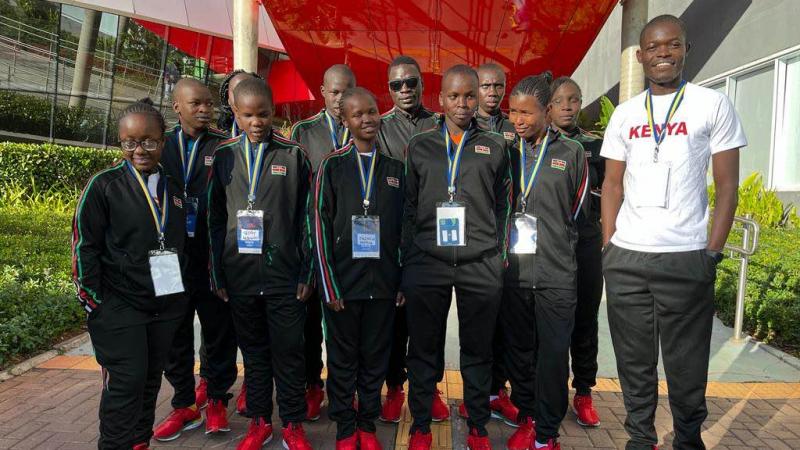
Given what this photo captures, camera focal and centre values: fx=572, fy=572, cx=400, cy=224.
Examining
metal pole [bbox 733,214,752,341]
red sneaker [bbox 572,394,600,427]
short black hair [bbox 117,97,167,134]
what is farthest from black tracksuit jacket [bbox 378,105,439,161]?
metal pole [bbox 733,214,752,341]

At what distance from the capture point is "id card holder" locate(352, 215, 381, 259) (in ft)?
10.4

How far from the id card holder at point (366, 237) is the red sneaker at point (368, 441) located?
40.4 inches

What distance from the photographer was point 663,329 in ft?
8.86

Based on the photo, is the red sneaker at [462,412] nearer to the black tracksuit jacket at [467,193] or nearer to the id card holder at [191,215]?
the black tracksuit jacket at [467,193]

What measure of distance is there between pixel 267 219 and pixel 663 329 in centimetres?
214

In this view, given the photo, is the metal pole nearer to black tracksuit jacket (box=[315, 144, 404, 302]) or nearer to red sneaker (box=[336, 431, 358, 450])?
black tracksuit jacket (box=[315, 144, 404, 302])

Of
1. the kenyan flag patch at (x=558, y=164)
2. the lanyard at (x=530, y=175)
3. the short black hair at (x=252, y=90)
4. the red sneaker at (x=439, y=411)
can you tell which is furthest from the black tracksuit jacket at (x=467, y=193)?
the red sneaker at (x=439, y=411)

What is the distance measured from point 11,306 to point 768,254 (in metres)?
8.25

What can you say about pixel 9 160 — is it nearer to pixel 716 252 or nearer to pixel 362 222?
pixel 362 222

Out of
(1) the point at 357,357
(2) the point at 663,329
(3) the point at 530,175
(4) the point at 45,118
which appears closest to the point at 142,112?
(1) the point at 357,357

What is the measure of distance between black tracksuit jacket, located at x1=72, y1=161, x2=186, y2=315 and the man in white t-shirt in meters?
2.34

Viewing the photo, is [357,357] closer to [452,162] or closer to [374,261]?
[374,261]

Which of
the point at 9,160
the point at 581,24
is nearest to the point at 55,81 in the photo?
the point at 9,160

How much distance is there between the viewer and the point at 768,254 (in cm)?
688
